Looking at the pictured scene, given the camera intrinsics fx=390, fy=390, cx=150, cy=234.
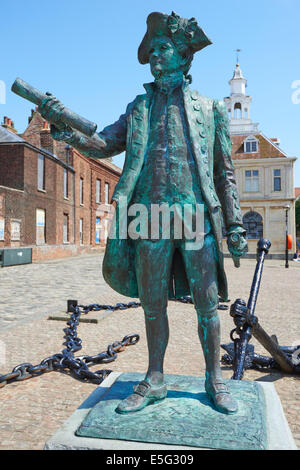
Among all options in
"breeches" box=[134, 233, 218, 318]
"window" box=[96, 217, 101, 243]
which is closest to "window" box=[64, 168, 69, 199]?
"window" box=[96, 217, 101, 243]

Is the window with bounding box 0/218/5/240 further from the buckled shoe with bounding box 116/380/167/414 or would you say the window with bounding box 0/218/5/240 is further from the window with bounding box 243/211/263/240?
the window with bounding box 243/211/263/240

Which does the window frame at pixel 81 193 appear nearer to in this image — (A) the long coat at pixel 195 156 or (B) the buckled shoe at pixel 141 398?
(A) the long coat at pixel 195 156

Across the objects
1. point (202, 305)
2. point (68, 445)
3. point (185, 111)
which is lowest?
point (68, 445)

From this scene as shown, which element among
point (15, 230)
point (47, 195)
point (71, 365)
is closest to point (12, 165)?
point (47, 195)

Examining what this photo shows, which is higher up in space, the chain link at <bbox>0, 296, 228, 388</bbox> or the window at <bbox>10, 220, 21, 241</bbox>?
the window at <bbox>10, 220, 21, 241</bbox>

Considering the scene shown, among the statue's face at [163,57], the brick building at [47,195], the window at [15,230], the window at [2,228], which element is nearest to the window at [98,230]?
the brick building at [47,195]

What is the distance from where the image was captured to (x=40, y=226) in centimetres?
2417

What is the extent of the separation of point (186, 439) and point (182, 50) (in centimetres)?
229

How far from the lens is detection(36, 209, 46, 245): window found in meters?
23.8

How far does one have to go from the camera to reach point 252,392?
253 centimetres

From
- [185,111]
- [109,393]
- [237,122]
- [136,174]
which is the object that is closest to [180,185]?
[136,174]

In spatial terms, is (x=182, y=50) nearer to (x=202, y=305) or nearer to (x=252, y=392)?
(x=202, y=305)

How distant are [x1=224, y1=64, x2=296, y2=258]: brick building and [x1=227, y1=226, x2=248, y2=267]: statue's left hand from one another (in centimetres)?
2980

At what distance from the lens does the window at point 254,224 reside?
3212cm
